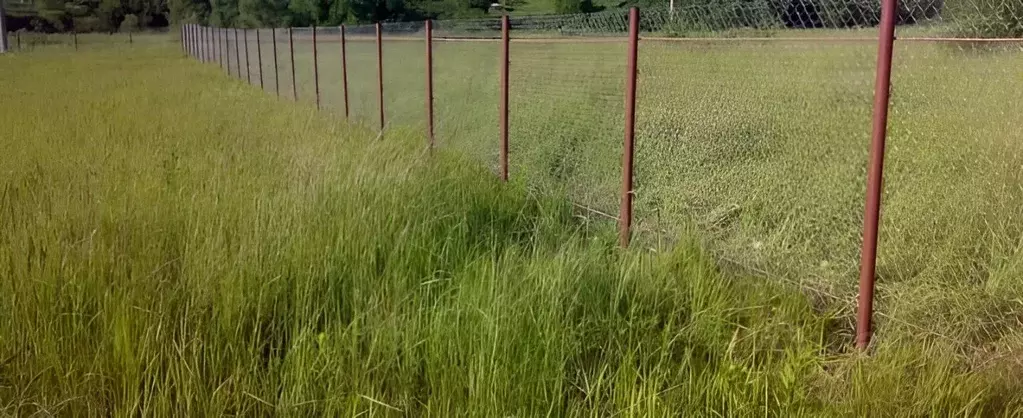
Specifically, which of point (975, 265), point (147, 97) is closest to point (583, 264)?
point (975, 265)

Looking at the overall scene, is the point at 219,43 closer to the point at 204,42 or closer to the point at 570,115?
the point at 204,42

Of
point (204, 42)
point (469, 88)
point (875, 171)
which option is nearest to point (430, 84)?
point (469, 88)

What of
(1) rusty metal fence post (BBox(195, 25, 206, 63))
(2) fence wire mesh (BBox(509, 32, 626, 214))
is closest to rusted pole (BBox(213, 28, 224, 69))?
(1) rusty metal fence post (BBox(195, 25, 206, 63))

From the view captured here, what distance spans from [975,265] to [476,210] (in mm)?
2906

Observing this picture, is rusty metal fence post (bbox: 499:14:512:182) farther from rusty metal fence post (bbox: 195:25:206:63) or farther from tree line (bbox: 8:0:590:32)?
rusty metal fence post (bbox: 195:25:206:63)

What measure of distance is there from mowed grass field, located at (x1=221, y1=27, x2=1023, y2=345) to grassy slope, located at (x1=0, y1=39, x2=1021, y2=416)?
0.48m

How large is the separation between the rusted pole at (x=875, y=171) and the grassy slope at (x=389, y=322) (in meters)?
0.18

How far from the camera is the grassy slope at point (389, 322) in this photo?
278 centimetres

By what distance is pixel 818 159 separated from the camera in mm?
4543

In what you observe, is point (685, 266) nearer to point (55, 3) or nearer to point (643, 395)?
point (643, 395)

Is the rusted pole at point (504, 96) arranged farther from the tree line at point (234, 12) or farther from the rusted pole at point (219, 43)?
the rusted pole at point (219, 43)

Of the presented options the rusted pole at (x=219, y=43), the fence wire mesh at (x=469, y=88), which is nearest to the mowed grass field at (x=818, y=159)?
the fence wire mesh at (x=469, y=88)

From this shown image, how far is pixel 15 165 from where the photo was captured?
6676 mm

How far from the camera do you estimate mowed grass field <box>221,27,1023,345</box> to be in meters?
3.88
